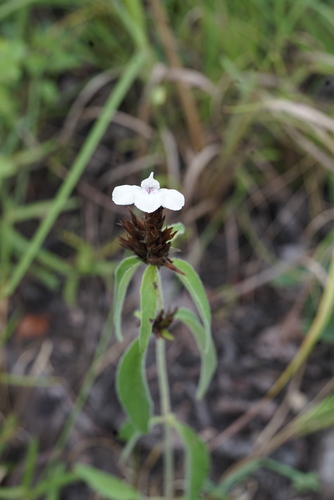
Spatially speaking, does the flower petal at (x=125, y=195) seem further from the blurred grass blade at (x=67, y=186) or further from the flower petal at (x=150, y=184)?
the blurred grass blade at (x=67, y=186)

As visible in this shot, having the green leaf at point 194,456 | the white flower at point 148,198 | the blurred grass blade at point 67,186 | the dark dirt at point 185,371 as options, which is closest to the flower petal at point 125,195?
the white flower at point 148,198

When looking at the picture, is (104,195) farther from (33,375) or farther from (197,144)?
(33,375)

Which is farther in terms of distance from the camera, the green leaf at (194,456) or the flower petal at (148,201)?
the green leaf at (194,456)

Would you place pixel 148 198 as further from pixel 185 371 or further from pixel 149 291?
pixel 185 371

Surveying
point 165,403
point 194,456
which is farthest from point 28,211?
point 194,456

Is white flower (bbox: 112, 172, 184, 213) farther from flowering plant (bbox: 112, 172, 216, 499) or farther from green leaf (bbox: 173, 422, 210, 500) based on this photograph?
green leaf (bbox: 173, 422, 210, 500)

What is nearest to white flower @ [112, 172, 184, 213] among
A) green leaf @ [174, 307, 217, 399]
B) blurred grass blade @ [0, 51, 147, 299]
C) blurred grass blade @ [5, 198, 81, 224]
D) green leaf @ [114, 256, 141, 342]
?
green leaf @ [114, 256, 141, 342]

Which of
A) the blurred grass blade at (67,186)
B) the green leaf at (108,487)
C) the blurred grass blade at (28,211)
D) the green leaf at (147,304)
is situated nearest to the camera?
the green leaf at (147,304)
